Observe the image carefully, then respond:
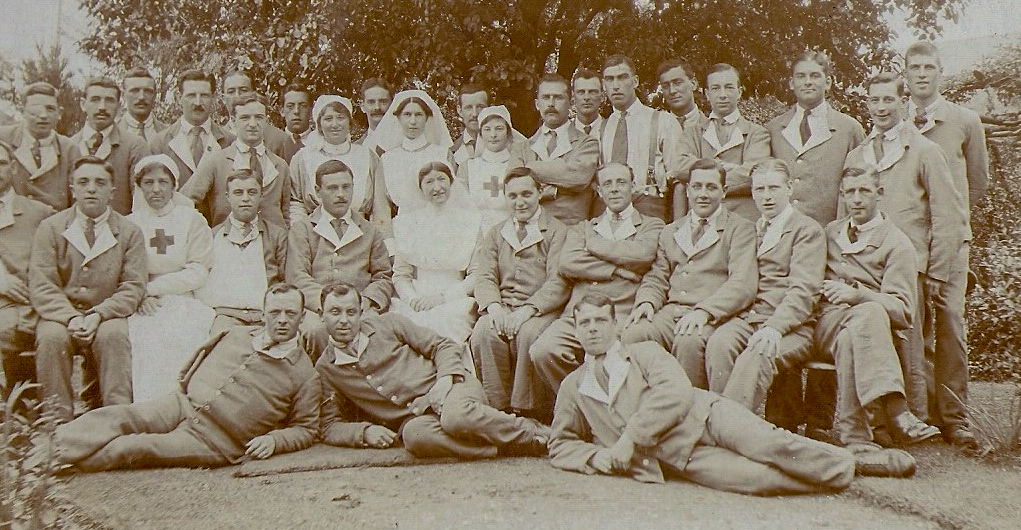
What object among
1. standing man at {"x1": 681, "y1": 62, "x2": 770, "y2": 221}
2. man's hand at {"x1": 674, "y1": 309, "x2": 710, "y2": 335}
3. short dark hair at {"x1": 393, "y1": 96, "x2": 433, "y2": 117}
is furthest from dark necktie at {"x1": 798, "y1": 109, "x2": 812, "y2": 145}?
short dark hair at {"x1": 393, "y1": 96, "x2": 433, "y2": 117}

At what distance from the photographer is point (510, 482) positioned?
4090mm

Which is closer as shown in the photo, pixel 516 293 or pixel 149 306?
pixel 149 306

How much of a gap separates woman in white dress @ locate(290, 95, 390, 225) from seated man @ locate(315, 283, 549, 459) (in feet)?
4.59

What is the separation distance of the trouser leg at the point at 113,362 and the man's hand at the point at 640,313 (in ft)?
8.35

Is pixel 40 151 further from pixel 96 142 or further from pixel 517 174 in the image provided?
pixel 517 174

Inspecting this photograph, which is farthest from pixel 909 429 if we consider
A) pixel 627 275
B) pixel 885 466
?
pixel 627 275

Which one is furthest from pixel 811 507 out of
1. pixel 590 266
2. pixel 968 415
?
pixel 590 266

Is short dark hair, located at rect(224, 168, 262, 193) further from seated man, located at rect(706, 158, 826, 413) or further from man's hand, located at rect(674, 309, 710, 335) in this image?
seated man, located at rect(706, 158, 826, 413)

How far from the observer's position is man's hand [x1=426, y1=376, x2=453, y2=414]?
4.59 metres

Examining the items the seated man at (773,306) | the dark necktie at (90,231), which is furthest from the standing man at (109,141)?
the seated man at (773,306)

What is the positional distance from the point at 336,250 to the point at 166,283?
927 mm

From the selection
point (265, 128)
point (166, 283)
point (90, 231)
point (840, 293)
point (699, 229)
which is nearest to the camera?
point (840, 293)

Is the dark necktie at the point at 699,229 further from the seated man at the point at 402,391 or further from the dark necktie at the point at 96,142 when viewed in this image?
the dark necktie at the point at 96,142

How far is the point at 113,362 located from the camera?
485 cm
